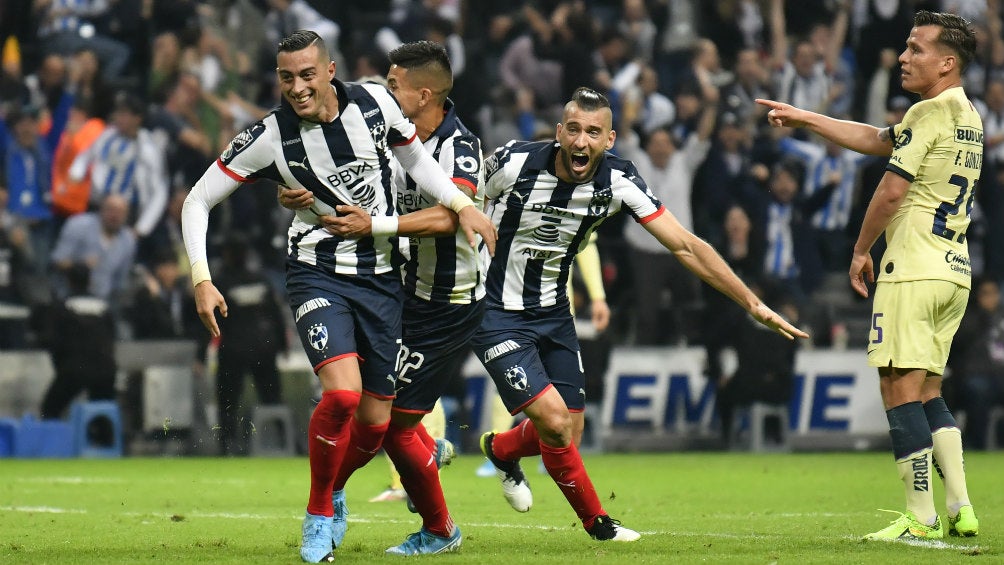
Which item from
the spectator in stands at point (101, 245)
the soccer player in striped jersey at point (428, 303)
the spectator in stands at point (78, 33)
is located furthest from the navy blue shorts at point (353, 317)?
the spectator in stands at point (78, 33)

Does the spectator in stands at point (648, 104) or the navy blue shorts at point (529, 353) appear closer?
the navy blue shorts at point (529, 353)

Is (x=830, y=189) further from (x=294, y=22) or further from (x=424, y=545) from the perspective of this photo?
(x=424, y=545)

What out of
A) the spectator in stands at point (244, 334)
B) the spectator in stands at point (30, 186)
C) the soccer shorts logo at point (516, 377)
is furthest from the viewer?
the spectator in stands at point (30, 186)

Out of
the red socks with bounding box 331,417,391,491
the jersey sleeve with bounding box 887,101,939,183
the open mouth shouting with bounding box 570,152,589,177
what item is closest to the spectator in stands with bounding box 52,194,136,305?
the red socks with bounding box 331,417,391,491

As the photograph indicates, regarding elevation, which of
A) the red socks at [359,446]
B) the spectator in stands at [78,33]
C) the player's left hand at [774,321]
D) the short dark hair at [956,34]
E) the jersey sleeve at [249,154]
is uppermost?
the spectator in stands at [78,33]

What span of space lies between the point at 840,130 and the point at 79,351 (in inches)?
343

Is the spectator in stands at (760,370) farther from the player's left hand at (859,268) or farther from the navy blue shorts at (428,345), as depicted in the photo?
the navy blue shorts at (428,345)

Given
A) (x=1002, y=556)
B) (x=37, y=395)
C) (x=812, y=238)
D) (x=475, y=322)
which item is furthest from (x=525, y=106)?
(x=1002, y=556)

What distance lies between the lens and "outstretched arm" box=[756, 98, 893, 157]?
23.0 ft

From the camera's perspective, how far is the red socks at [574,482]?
670cm

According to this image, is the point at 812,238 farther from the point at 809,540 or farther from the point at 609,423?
the point at 809,540

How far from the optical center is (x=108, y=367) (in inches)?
537

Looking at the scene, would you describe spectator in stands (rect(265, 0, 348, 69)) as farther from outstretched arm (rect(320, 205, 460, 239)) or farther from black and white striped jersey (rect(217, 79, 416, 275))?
outstretched arm (rect(320, 205, 460, 239))

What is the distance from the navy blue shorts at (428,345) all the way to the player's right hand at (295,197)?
33.3 inches
